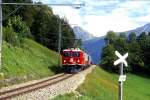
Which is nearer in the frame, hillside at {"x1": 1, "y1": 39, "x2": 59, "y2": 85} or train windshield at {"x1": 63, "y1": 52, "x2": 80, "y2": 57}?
hillside at {"x1": 1, "y1": 39, "x2": 59, "y2": 85}

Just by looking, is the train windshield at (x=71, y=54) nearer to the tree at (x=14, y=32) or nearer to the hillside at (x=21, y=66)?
the hillside at (x=21, y=66)

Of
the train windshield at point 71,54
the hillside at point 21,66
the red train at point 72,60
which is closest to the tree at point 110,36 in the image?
the hillside at point 21,66

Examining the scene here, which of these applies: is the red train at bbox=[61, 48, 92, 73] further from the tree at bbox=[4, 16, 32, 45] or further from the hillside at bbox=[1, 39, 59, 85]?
the tree at bbox=[4, 16, 32, 45]

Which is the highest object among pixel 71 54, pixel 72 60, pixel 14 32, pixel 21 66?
pixel 14 32

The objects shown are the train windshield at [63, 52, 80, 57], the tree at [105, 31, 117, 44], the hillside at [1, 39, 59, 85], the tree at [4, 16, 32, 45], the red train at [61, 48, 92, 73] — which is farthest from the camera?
the tree at [105, 31, 117, 44]

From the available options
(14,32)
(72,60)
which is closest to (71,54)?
(72,60)

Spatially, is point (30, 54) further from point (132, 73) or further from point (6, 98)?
point (132, 73)

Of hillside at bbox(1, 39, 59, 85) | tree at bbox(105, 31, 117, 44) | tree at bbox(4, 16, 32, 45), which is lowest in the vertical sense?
hillside at bbox(1, 39, 59, 85)

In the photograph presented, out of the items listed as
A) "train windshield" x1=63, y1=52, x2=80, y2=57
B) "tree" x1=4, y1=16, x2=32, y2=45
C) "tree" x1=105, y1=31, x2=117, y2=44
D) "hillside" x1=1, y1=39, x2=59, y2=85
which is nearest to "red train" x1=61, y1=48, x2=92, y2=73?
"train windshield" x1=63, y1=52, x2=80, y2=57

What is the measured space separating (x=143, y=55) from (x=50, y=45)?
41617mm

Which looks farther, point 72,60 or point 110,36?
point 110,36

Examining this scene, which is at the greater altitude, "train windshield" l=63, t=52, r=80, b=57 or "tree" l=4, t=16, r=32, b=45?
"tree" l=4, t=16, r=32, b=45

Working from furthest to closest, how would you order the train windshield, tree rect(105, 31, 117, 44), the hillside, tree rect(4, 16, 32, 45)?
1. tree rect(105, 31, 117, 44)
2. the train windshield
3. tree rect(4, 16, 32, 45)
4. the hillside

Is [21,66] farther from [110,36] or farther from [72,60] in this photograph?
[110,36]
